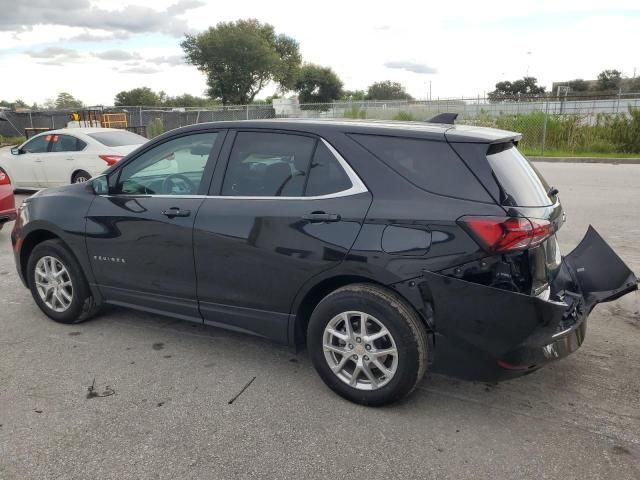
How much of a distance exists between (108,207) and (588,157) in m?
16.6

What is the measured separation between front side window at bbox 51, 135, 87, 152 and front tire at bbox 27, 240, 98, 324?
7251mm

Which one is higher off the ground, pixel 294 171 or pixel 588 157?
pixel 294 171

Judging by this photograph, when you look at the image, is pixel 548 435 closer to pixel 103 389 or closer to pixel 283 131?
pixel 283 131

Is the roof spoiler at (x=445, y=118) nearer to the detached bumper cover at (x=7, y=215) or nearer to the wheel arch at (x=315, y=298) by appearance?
the wheel arch at (x=315, y=298)

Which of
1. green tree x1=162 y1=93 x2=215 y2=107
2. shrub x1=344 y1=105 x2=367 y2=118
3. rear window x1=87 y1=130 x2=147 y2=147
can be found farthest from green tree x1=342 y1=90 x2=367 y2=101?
rear window x1=87 y1=130 x2=147 y2=147


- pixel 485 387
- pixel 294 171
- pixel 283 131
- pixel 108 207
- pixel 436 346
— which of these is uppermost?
pixel 283 131

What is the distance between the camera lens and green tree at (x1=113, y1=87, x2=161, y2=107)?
278ft

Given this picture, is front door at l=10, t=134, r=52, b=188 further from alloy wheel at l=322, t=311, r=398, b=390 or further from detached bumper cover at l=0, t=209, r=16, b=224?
alloy wheel at l=322, t=311, r=398, b=390

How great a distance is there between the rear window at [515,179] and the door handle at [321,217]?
0.90 meters

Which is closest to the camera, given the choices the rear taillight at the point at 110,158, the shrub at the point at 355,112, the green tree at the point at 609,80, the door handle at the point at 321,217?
the door handle at the point at 321,217

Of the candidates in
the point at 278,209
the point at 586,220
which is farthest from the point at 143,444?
the point at 586,220

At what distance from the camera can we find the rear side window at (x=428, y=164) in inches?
118

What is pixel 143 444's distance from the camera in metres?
2.95

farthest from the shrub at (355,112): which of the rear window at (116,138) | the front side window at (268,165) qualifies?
the front side window at (268,165)
